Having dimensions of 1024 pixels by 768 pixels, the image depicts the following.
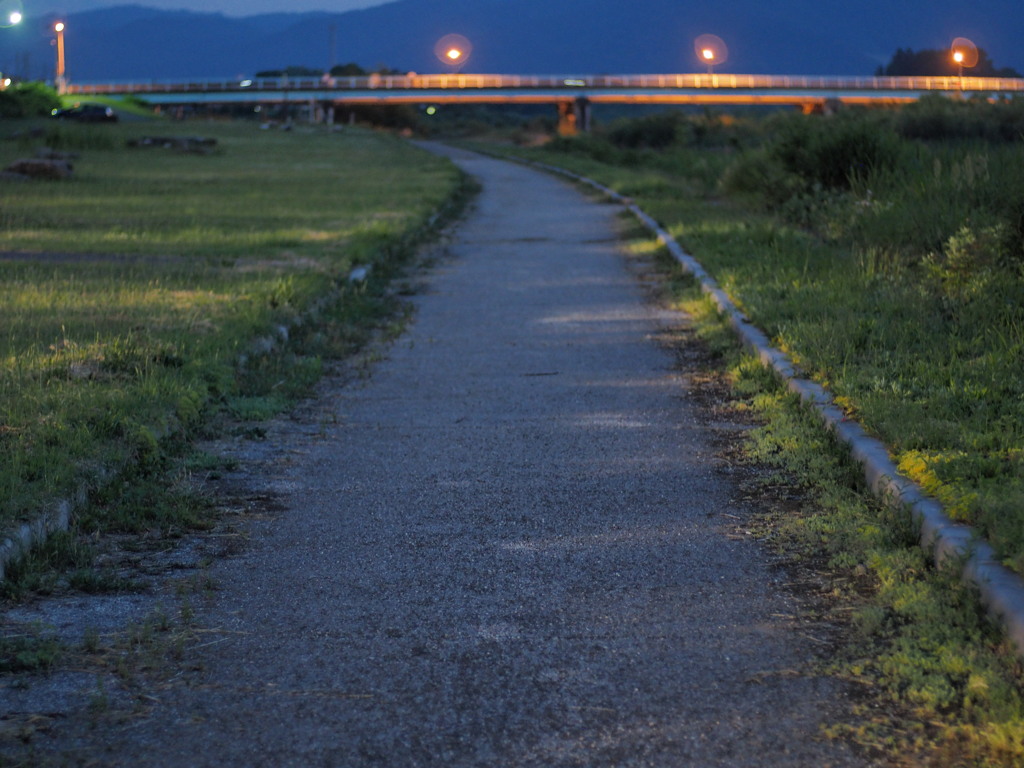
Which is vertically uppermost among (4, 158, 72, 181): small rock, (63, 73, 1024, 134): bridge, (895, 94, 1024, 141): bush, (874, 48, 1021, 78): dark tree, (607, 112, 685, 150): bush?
(874, 48, 1021, 78): dark tree

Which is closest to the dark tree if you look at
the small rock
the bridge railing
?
the bridge railing

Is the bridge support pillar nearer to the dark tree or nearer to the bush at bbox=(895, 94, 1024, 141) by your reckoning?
the bush at bbox=(895, 94, 1024, 141)

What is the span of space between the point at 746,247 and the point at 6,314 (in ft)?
25.7

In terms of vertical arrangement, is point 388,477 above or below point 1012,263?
below

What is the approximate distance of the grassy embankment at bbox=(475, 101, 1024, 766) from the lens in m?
3.63

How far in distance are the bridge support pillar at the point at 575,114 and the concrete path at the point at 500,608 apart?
92.6m

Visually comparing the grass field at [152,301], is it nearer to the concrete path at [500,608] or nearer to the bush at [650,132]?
the concrete path at [500,608]

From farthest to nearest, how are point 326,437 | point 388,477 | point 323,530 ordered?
1. point 326,437
2. point 388,477
3. point 323,530

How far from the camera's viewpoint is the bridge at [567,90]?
101 metres

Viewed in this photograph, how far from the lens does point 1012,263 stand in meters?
9.70

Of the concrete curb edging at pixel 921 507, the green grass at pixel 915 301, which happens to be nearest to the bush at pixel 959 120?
the green grass at pixel 915 301

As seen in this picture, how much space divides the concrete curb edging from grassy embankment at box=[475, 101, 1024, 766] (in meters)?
0.06

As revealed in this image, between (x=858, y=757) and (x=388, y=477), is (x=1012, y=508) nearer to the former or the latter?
(x=858, y=757)

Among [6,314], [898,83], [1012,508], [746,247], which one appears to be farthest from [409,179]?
[898,83]
